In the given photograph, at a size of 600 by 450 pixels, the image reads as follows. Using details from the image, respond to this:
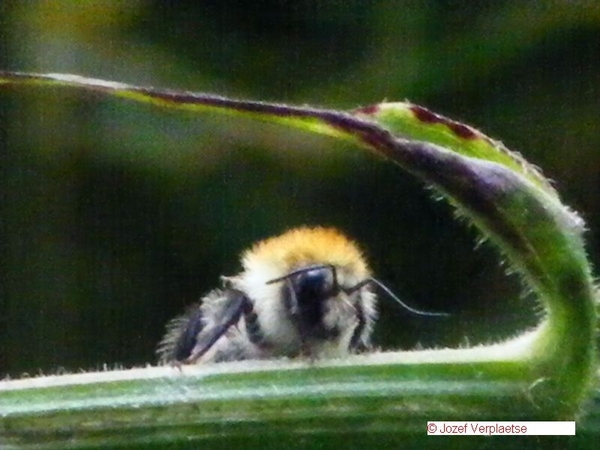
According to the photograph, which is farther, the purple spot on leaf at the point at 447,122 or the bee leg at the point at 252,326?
the bee leg at the point at 252,326

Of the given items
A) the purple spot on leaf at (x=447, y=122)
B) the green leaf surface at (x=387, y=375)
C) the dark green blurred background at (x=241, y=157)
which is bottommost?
the green leaf surface at (x=387, y=375)

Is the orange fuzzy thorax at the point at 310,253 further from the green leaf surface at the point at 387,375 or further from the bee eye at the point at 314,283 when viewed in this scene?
the green leaf surface at the point at 387,375

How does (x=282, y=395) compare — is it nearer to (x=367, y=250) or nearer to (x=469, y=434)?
(x=469, y=434)

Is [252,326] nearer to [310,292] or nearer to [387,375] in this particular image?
[310,292]

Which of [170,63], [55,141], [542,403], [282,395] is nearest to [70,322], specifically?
[55,141]

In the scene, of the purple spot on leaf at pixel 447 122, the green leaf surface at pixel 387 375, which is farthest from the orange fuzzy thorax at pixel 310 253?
the purple spot on leaf at pixel 447 122

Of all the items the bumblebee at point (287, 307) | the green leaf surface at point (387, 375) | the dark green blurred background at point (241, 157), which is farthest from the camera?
the dark green blurred background at point (241, 157)
